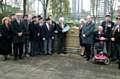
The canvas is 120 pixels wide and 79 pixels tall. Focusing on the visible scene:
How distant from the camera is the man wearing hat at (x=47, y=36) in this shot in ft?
29.0

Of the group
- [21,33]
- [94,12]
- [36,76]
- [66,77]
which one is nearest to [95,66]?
[66,77]

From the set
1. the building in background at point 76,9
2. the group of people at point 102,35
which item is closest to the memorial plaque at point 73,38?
the group of people at point 102,35

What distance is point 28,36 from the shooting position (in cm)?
843

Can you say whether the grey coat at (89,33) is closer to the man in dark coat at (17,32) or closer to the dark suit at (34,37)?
the dark suit at (34,37)

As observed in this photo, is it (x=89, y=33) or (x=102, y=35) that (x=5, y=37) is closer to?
(x=89, y=33)

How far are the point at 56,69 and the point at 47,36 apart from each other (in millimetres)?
2592

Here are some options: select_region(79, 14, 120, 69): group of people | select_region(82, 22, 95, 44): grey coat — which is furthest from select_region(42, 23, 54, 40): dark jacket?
select_region(82, 22, 95, 44): grey coat

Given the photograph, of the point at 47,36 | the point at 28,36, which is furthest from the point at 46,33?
the point at 28,36

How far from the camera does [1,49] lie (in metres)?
7.68

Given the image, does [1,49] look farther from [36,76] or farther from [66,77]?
[66,77]

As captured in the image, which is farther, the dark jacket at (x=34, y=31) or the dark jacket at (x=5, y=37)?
the dark jacket at (x=34, y=31)

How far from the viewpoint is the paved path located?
580 cm

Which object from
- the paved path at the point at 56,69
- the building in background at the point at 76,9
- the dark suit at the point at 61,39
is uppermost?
the building in background at the point at 76,9

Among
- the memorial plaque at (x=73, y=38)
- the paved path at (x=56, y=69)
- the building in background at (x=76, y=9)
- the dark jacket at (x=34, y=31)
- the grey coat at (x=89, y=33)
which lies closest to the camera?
the paved path at (x=56, y=69)
